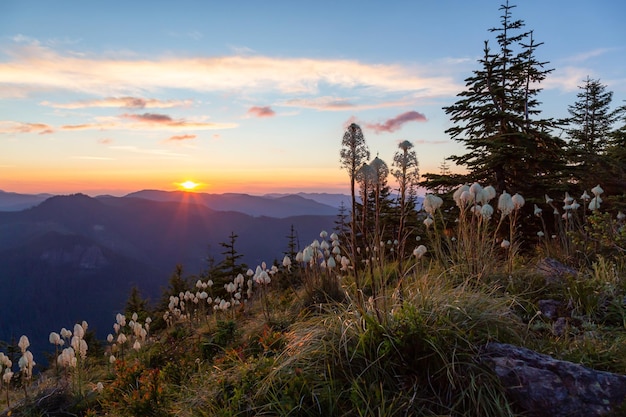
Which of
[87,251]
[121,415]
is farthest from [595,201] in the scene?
[87,251]

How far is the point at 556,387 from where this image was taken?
262 cm

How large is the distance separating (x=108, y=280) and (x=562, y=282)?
649 ft

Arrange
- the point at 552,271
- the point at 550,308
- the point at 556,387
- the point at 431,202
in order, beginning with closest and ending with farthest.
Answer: the point at 556,387 < the point at 431,202 < the point at 550,308 < the point at 552,271

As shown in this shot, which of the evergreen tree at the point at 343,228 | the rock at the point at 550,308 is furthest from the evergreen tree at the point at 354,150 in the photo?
the rock at the point at 550,308

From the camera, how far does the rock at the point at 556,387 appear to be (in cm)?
252

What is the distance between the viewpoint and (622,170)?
1064cm

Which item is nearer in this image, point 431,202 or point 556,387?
point 556,387

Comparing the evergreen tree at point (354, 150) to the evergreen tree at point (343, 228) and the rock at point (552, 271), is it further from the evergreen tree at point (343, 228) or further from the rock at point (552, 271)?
the rock at point (552, 271)

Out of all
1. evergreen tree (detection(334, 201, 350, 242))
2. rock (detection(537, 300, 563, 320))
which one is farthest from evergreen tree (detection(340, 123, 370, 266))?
rock (detection(537, 300, 563, 320))

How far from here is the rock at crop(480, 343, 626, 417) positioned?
2520 millimetres

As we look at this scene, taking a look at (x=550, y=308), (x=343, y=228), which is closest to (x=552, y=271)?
(x=550, y=308)

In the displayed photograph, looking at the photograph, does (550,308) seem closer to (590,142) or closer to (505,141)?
(505,141)

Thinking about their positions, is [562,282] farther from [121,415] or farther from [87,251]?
[87,251]

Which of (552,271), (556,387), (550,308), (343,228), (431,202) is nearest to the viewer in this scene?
(556,387)
